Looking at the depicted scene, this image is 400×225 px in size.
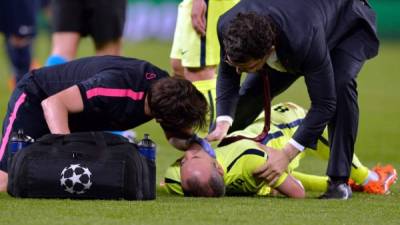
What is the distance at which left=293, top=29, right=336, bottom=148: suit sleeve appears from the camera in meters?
6.14

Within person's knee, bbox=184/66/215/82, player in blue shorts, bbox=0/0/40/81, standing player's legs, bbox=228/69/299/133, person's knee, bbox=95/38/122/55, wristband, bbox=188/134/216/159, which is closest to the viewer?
Answer: wristband, bbox=188/134/216/159

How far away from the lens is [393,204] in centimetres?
632

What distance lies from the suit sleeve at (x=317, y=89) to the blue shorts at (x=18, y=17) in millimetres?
6394

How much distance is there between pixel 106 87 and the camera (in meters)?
6.13

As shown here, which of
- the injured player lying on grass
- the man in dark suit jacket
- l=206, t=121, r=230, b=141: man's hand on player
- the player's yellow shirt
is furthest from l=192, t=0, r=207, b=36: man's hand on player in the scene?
the player's yellow shirt

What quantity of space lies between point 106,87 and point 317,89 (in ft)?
3.79

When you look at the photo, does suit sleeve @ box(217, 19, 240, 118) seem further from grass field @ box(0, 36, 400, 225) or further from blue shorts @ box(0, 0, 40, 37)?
blue shorts @ box(0, 0, 40, 37)

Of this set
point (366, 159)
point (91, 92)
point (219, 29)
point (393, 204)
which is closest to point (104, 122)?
point (91, 92)

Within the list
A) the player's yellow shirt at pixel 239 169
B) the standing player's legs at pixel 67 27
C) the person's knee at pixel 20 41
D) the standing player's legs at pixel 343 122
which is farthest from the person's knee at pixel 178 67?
the person's knee at pixel 20 41

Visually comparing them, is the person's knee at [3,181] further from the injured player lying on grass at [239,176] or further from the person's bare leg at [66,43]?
the person's bare leg at [66,43]

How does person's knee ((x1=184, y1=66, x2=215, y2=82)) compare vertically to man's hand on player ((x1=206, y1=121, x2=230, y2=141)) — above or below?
below

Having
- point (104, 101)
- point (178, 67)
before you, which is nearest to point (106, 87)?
point (104, 101)

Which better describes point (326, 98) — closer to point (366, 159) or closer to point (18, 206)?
point (18, 206)

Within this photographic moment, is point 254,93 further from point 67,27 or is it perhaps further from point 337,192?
point 67,27
